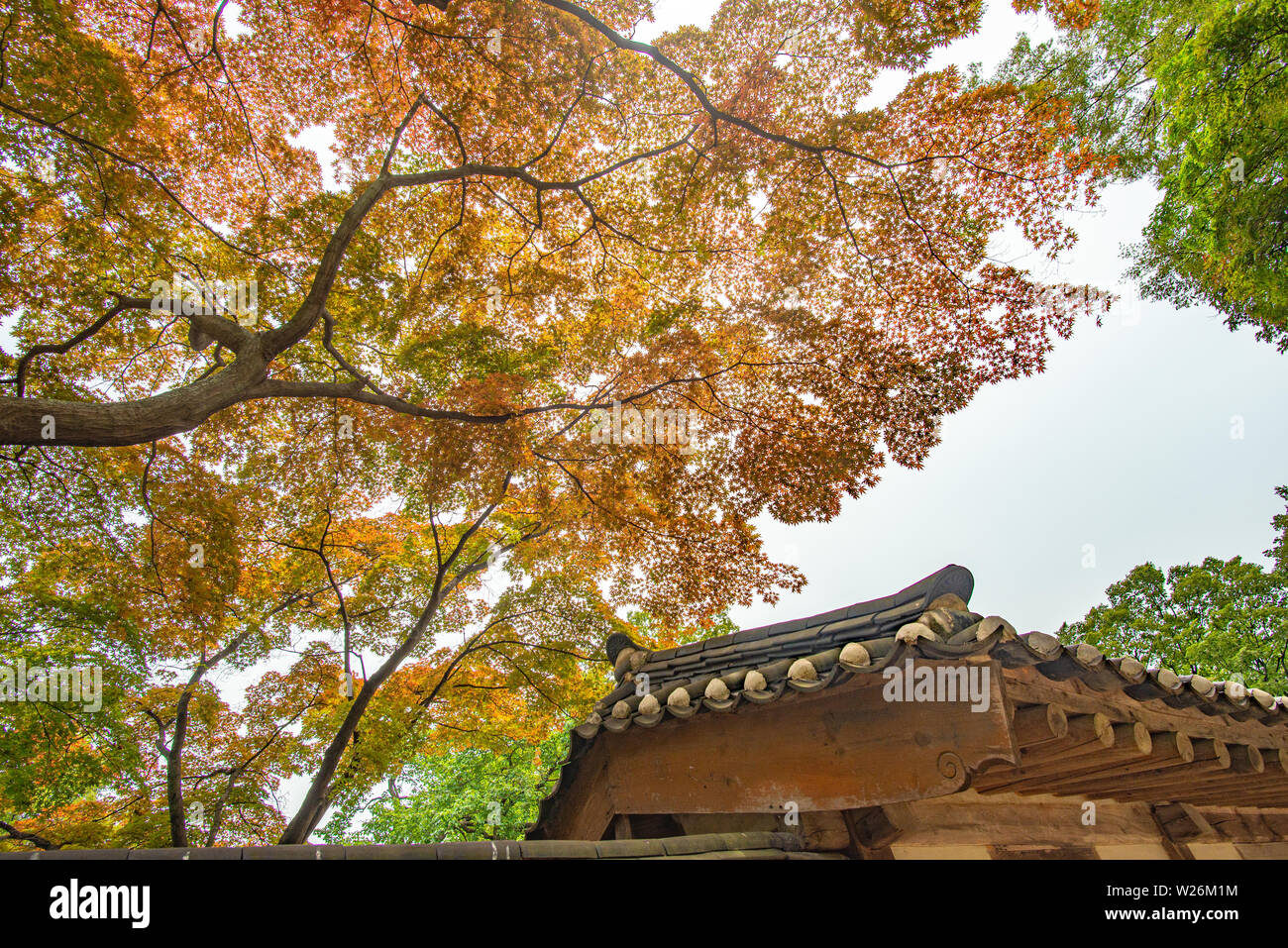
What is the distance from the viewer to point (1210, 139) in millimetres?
8516

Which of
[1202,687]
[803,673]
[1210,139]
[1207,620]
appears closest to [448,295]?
[803,673]

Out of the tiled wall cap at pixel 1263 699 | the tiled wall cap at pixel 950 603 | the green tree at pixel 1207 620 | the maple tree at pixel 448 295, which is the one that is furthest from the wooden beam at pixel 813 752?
the green tree at pixel 1207 620

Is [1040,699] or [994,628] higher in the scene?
[994,628]

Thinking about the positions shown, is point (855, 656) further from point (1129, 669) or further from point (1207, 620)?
point (1207, 620)

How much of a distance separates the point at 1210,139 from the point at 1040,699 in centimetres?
1062

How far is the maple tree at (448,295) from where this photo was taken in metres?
7.00

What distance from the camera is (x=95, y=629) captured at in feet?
27.1

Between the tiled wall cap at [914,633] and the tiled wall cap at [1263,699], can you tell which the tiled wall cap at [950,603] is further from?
the tiled wall cap at [1263,699]

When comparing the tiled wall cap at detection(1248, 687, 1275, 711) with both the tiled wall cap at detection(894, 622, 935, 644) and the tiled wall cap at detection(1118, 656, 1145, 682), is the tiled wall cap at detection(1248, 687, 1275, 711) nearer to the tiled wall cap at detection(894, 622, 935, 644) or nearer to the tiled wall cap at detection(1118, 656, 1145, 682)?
the tiled wall cap at detection(1118, 656, 1145, 682)

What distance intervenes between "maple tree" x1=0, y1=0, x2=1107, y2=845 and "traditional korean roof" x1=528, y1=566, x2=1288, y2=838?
14.1ft

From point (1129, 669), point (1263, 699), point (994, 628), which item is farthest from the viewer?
point (1263, 699)

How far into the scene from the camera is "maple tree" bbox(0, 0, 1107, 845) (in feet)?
23.0

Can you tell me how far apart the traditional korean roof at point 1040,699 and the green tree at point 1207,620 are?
14334 millimetres

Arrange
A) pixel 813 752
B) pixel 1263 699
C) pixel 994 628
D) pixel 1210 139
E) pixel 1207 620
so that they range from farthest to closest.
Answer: pixel 1207 620, pixel 1210 139, pixel 1263 699, pixel 813 752, pixel 994 628
